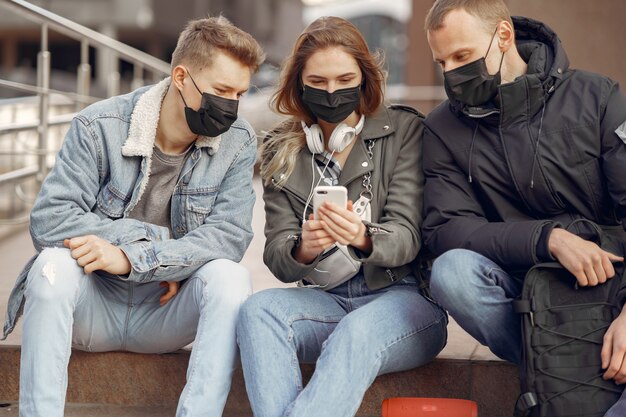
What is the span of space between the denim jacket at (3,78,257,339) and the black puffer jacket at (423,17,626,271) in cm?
69

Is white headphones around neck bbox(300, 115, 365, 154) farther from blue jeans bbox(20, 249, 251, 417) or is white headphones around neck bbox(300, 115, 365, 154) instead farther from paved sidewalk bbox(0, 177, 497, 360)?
paved sidewalk bbox(0, 177, 497, 360)

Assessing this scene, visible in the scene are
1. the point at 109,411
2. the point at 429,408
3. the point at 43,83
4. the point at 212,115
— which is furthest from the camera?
the point at 43,83

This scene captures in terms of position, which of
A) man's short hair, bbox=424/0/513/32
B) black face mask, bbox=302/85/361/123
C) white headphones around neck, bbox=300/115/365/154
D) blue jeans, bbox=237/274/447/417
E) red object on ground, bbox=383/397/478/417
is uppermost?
man's short hair, bbox=424/0/513/32

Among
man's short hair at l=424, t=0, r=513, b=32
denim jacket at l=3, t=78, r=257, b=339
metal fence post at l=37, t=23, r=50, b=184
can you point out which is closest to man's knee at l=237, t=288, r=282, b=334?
denim jacket at l=3, t=78, r=257, b=339

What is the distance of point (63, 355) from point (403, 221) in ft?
3.93

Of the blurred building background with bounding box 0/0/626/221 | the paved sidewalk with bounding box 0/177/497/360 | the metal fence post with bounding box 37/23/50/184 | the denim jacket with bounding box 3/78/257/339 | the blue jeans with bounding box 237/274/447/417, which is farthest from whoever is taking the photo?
the blurred building background with bounding box 0/0/626/221

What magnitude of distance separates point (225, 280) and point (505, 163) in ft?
3.31

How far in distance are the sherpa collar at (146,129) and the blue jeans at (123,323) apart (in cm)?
45

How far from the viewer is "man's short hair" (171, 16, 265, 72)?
338 centimetres

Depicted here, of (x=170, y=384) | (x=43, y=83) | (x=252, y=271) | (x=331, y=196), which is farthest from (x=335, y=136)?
(x=43, y=83)

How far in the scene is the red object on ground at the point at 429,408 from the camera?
312cm

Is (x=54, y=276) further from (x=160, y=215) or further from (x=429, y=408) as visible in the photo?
(x=429, y=408)

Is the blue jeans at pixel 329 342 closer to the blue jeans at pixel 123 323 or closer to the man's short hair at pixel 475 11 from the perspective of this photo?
the blue jeans at pixel 123 323

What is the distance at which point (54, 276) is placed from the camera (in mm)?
3076
